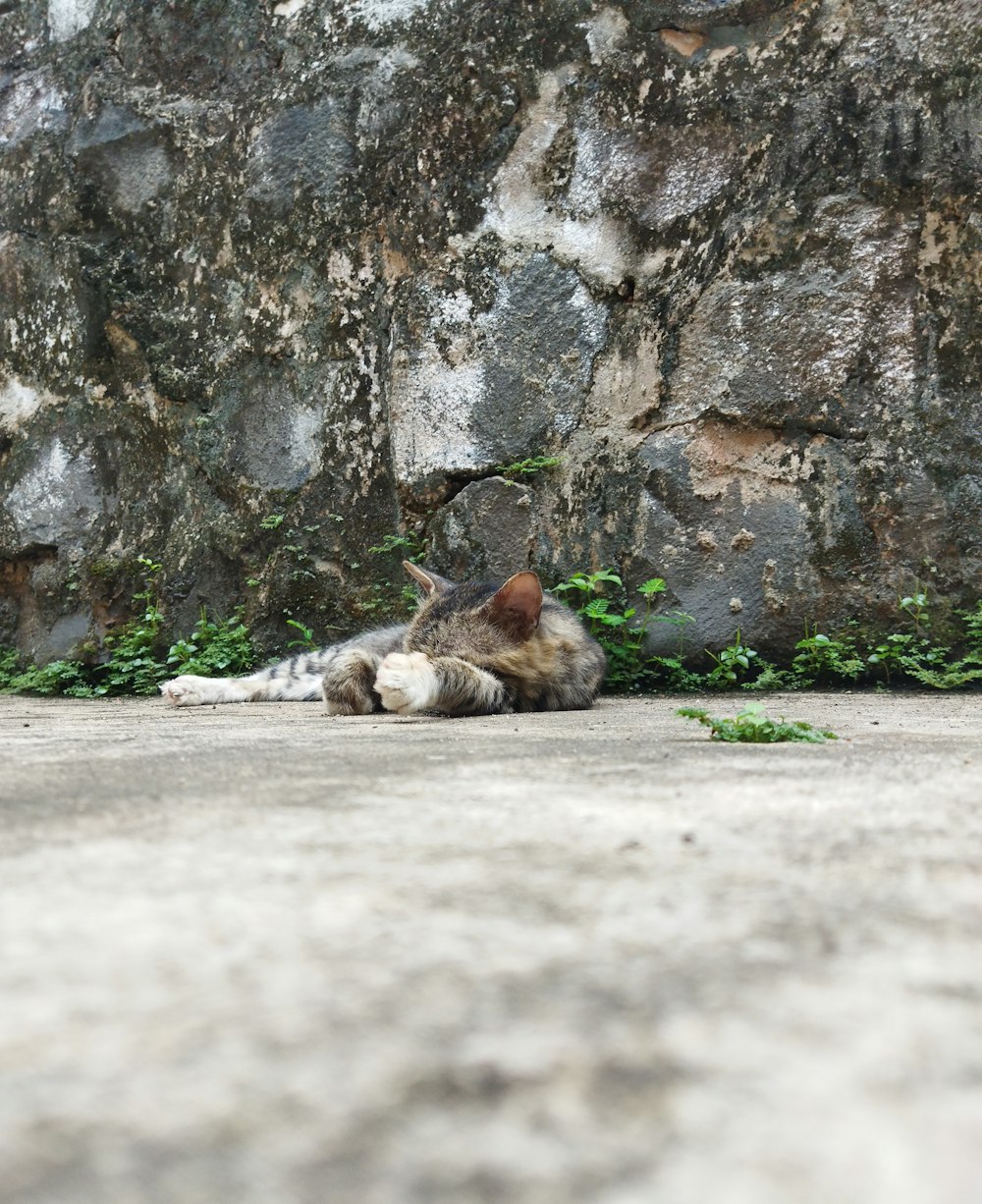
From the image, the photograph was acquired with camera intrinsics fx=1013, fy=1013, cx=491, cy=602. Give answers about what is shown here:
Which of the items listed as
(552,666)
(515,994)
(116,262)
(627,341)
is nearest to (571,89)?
(627,341)

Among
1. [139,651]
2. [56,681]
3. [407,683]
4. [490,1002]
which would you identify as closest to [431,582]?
[407,683]

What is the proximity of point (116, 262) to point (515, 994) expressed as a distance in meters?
7.16

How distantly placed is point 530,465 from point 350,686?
7.17 ft

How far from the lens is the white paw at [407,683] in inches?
147

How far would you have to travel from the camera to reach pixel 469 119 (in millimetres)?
6152

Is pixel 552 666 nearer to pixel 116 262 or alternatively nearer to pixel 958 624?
pixel 958 624

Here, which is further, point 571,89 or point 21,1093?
point 571,89

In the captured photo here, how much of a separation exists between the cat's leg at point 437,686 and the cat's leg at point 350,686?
11.4 inches

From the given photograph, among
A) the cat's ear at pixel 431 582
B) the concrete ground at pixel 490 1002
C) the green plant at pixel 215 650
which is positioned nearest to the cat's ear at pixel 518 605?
the cat's ear at pixel 431 582

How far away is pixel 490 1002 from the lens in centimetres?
69

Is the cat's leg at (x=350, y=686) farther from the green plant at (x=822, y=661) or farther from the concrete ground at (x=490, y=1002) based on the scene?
the concrete ground at (x=490, y=1002)

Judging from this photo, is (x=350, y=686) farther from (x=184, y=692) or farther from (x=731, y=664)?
(x=731, y=664)

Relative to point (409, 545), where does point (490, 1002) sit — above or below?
below

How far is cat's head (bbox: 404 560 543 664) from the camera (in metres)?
4.31
